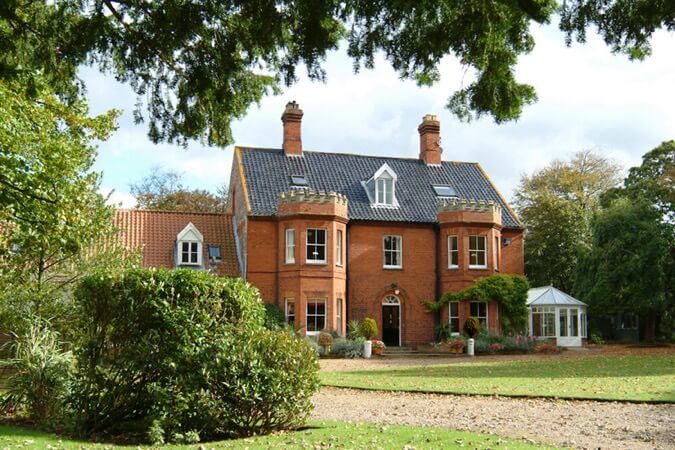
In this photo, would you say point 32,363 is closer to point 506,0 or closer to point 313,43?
point 313,43

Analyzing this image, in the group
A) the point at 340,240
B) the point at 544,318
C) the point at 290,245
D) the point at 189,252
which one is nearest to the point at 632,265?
the point at 544,318

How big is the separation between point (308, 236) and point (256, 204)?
2915mm

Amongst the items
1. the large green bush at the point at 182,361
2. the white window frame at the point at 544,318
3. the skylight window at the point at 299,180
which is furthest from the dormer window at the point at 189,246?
the large green bush at the point at 182,361

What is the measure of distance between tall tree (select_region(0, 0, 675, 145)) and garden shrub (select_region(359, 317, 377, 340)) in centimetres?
2308

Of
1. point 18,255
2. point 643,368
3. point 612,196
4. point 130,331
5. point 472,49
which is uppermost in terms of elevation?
point 612,196

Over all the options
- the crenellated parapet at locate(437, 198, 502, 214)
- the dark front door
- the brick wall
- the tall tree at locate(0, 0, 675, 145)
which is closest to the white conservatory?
the crenellated parapet at locate(437, 198, 502, 214)

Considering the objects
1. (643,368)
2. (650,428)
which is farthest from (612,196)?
(650,428)

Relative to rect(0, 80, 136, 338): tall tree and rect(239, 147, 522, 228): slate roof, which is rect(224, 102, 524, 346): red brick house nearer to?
rect(239, 147, 522, 228): slate roof

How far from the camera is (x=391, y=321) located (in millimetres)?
33562

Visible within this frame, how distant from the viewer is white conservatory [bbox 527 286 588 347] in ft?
118

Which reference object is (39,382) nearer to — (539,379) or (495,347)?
(539,379)

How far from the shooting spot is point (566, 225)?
45312 mm

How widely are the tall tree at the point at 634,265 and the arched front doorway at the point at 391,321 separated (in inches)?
450

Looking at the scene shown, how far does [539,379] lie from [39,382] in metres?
12.0
